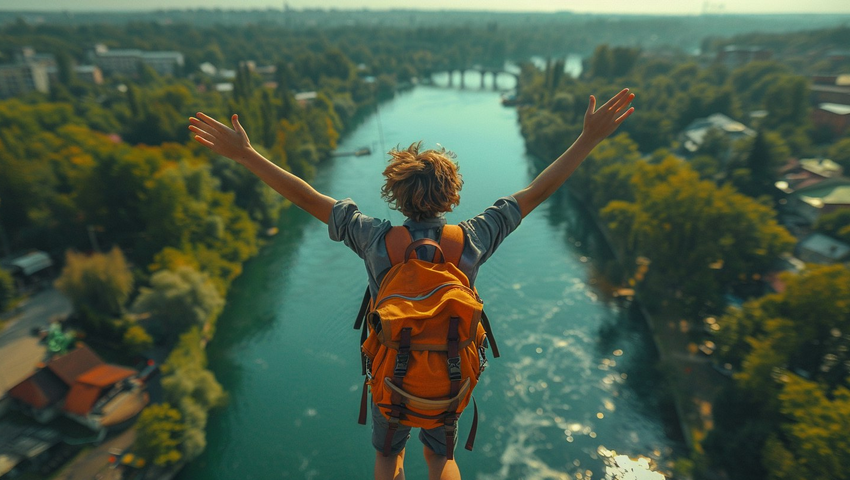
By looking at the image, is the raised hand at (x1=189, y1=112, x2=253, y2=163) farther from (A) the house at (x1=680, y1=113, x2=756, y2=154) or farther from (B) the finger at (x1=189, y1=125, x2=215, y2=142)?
(A) the house at (x1=680, y1=113, x2=756, y2=154)

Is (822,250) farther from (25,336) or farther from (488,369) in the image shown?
(25,336)

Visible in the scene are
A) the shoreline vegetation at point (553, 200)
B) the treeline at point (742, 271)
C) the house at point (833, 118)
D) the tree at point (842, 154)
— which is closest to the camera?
the treeline at point (742, 271)

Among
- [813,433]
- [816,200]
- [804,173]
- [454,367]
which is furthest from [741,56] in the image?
[454,367]

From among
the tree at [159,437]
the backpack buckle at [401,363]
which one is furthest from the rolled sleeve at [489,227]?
the tree at [159,437]

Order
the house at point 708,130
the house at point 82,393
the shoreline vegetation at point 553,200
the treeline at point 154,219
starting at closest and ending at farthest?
1. the shoreline vegetation at point 553,200
2. the house at point 82,393
3. the treeline at point 154,219
4. the house at point 708,130

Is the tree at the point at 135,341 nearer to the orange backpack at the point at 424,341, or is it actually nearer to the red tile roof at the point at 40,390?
the red tile roof at the point at 40,390

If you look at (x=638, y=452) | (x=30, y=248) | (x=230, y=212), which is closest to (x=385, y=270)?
Answer: (x=638, y=452)
